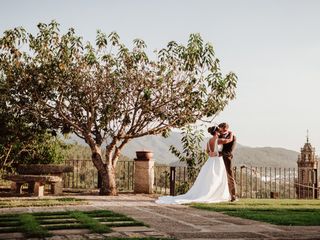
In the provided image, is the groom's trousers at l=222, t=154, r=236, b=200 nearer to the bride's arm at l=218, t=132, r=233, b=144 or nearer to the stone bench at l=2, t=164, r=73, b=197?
the bride's arm at l=218, t=132, r=233, b=144

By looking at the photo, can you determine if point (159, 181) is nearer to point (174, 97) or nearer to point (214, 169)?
point (174, 97)

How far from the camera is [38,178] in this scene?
514 inches

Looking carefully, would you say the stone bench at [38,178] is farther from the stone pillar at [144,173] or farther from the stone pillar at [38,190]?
the stone pillar at [144,173]

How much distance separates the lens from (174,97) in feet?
47.0

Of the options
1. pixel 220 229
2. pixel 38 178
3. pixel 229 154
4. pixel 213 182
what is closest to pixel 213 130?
pixel 229 154

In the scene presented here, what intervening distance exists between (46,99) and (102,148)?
2.88m

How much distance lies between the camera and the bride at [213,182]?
11.5m

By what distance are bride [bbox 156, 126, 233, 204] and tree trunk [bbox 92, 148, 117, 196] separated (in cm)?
323

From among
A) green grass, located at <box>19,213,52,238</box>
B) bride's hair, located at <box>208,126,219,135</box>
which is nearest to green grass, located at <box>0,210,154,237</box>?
green grass, located at <box>19,213,52,238</box>

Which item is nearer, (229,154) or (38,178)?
(229,154)

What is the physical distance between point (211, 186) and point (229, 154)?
3.16 feet

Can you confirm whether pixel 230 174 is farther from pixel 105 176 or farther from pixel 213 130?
pixel 105 176

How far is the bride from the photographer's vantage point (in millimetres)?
11477

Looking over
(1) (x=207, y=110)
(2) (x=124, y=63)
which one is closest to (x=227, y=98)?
(1) (x=207, y=110)
